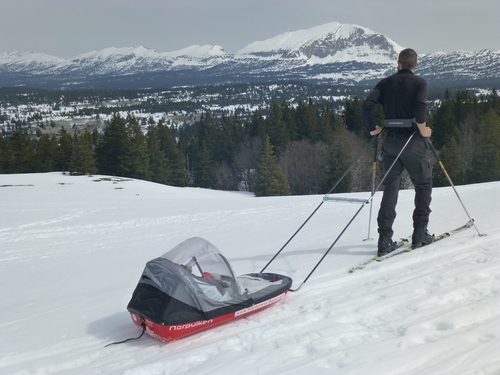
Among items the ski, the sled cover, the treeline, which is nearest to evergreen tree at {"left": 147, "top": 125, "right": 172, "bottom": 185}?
the treeline

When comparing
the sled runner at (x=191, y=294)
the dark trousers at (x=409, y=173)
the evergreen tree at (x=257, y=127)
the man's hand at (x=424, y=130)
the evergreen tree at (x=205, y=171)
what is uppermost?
the man's hand at (x=424, y=130)

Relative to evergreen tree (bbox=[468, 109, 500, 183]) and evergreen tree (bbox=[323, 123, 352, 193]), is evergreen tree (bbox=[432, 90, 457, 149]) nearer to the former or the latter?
evergreen tree (bbox=[468, 109, 500, 183])

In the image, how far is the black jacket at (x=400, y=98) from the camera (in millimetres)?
5625

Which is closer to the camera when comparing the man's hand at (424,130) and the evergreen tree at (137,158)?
the man's hand at (424,130)

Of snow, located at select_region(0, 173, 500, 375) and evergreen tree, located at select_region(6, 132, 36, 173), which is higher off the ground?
snow, located at select_region(0, 173, 500, 375)

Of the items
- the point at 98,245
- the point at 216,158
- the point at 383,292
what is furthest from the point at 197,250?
the point at 216,158

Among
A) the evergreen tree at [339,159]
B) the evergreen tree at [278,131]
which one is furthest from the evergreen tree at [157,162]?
the evergreen tree at [339,159]

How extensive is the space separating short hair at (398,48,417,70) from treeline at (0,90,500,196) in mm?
34950

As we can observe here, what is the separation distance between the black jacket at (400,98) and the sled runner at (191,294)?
9.00 feet

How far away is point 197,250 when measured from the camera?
4508 mm

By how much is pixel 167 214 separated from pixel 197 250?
1141 centimetres

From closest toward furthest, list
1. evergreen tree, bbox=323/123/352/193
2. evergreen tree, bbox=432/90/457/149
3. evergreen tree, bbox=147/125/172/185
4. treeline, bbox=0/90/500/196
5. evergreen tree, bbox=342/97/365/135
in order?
treeline, bbox=0/90/500/196 → evergreen tree, bbox=323/123/352/193 → evergreen tree, bbox=432/90/457/149 → evergreen tree, bbox=147/125/172/185 → evergreen tree, bbox=342/97/365/135

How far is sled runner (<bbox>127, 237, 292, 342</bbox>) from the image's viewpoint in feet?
12.8

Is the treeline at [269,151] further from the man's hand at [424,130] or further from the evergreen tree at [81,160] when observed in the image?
the man's hand at [424,130]
